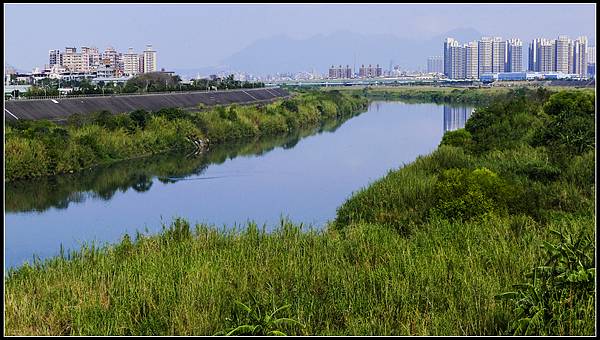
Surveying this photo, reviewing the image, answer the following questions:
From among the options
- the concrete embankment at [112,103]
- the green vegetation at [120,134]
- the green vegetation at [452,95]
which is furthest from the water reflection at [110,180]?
the green vegetation at [452,95]

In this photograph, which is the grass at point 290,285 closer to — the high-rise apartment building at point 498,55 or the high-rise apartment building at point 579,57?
the high-rise apartment building at point 579,57

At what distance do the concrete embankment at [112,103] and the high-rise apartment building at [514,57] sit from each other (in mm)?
56426

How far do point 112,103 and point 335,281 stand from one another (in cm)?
2928

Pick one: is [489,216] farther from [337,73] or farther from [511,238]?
[337,73]

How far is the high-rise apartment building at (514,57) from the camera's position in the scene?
96188 millimetres

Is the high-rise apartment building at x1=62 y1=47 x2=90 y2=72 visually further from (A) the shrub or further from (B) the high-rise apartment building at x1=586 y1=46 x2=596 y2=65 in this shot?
(A) the shrub

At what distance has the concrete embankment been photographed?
27.6 m

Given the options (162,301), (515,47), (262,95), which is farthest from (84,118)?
(515,47)

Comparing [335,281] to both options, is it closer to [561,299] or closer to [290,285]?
[290,285]

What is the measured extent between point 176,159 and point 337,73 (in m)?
141

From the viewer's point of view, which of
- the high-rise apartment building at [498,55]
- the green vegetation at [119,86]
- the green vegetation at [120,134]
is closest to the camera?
the green vegetation at [120,134]

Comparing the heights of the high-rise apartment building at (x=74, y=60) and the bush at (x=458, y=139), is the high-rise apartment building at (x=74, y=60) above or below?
above

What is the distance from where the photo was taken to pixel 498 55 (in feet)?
333

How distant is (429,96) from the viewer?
7362cm
